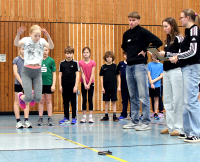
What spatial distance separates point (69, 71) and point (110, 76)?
3.50ft

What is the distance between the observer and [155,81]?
706cm

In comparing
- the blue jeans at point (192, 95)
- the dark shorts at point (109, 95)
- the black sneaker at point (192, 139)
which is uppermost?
the blue jeans at point (192, 95)

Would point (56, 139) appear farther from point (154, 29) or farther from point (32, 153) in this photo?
point (154, 29)

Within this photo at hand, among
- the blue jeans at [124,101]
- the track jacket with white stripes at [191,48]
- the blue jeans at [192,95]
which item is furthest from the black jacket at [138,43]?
the blue jeans at [124,101]

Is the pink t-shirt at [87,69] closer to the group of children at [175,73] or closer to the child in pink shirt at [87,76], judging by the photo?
the child in pink shirt at [87,76]

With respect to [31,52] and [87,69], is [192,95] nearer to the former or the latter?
[31,52]

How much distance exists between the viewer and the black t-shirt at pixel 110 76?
6.59m

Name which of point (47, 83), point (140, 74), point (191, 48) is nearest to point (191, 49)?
point (191, 48)

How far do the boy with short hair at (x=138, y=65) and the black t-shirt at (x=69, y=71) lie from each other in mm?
1562

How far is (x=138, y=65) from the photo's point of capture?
4.80 meters

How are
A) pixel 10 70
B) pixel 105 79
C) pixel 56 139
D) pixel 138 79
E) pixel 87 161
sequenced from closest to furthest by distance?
pixel 87 161
pixel 56 139
pixel 138 79
pixel 105 79
pixel 10 70

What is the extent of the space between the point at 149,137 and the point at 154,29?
6022 millimetres

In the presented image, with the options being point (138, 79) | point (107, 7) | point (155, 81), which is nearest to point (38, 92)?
point (138, 79)

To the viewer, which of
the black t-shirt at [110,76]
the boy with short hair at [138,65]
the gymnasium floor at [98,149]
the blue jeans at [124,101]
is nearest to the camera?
the gymnasium floor at [98,149]
